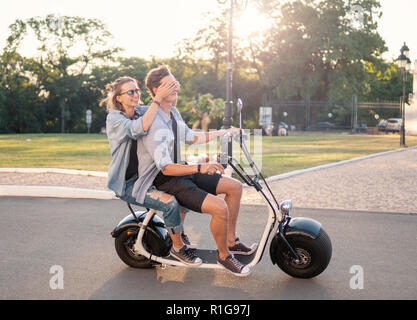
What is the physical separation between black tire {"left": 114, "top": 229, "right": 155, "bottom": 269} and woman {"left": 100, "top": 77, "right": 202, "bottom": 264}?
1.45ft

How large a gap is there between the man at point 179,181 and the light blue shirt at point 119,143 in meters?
0.13

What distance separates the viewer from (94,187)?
32.0 feet

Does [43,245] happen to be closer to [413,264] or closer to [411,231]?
[413,264]

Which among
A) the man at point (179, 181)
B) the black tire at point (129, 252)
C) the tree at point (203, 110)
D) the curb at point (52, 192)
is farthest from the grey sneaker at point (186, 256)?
the tree at point (203, 110)

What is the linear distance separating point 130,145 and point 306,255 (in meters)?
1.76

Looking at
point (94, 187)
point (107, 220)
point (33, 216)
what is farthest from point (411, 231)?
point (94, 187)

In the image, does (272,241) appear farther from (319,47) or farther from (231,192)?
(319,47)

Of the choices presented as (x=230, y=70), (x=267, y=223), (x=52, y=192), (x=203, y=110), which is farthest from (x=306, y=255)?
(x=203, y=110)

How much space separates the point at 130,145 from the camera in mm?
4363

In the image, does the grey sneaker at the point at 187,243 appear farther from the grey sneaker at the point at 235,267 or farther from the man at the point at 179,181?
the grey sneaker at the point at 235,267

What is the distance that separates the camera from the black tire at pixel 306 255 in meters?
4.30

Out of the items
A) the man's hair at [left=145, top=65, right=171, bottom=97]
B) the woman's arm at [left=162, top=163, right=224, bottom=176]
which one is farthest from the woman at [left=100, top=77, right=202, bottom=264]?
the woman's arm at [left=162, top=163, right=224, bottom=176]

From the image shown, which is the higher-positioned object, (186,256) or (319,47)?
(319,47)

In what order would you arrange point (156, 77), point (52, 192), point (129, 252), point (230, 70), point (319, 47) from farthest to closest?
point (319, 47)
point (230, 70)
point (52, 192)
point (129, 252)
point (156, 77)
